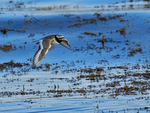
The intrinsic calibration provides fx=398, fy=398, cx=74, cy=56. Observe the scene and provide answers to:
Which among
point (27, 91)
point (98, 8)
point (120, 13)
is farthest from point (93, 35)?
point (27, 91)

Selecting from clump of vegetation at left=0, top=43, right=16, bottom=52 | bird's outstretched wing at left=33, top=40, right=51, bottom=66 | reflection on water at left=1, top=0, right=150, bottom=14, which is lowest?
bird's outstretched wing at left=33, top=40, right=51, bottom=66

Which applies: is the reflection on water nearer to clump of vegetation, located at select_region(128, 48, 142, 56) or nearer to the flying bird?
clump of vegetation, located at select_region(128, 48, 142, 56)

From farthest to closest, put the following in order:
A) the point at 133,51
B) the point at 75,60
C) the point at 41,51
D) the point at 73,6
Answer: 1. the point at 73,6
2. the point at 133,51
3. the point at 75,60
4. the point at 41,51

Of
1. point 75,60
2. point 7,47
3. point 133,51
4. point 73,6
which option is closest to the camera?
point 75,60

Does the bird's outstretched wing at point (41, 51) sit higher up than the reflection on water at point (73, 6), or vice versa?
the reflection on water at point (73, 6)

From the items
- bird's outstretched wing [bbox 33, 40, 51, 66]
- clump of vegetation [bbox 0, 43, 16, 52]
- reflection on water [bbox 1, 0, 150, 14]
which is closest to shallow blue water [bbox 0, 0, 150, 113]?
clump of vegetation [bbox 0, 43, 16, 52]

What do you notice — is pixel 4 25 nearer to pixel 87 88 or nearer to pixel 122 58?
pixel 122 58

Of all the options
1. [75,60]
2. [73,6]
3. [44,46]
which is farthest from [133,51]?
[73,6]

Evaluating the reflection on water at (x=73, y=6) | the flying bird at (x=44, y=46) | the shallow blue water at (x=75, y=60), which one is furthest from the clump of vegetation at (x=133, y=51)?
the reflection on water at (x=73, y=6)

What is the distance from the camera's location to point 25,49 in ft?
82.9

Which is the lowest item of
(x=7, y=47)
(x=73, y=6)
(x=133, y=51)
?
(x=133, y=51)

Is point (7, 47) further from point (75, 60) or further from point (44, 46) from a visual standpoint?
point (44, 46)

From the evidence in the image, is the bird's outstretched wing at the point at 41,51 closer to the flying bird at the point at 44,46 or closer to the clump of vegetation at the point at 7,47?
the flying bird at the point at 44,46

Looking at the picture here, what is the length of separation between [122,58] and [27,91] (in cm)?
836
